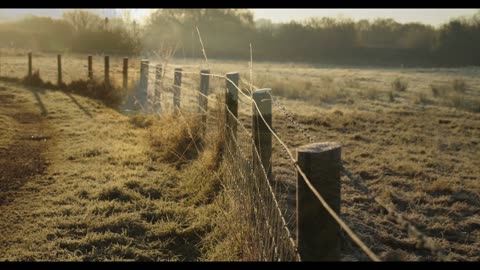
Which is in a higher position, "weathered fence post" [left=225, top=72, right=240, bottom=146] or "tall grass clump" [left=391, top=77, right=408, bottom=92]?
"weathered fence post" [left=225, top=72, right=240, bottom=146]

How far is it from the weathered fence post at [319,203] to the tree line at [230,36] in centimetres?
1278

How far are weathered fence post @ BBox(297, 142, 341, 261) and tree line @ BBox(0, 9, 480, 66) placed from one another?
1278cm

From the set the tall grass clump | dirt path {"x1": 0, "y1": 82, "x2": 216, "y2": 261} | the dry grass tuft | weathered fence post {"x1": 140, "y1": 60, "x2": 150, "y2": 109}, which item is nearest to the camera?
dirt path {"x1": 0, "y1": 82, "x2": 216, "y2": 261}

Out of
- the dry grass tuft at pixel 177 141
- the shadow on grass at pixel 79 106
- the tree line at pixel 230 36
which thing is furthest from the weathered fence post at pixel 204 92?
the tree line at pixel 230 36

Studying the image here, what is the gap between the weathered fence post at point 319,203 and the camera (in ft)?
5.87

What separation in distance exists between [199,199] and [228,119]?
99 centimetres

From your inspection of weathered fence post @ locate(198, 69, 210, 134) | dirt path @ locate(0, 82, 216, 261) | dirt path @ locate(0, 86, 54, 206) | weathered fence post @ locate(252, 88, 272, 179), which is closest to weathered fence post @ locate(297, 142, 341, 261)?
dirt path @ locate(0, 82, 216, 261)

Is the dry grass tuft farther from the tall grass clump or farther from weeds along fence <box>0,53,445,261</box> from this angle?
the tall grass clump

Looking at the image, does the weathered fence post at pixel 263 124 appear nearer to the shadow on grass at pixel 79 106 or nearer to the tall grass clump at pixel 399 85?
the shadow on grass at pixel 79 106

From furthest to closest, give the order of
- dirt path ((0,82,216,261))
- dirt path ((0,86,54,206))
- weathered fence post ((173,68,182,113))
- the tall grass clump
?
the tall grass clump < weathered fence post ((173,68,182,113)) < dirt path ((0,86,54,206)) < dirt path ((0,82,216,261))

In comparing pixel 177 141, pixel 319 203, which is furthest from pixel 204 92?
pixel 319 203

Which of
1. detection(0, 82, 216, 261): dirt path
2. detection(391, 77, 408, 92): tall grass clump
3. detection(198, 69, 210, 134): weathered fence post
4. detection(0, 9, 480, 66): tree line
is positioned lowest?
detection(0, 82, 216, 261): dirt path

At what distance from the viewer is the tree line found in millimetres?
25719

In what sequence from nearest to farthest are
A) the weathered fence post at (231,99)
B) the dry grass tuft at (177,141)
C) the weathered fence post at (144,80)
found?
the weathered fence post at (231,99)
the dry grass tuft at (177,141)
the weathered fence post at (144,80)
